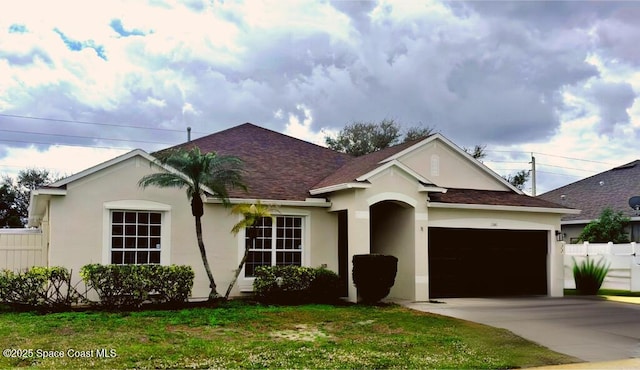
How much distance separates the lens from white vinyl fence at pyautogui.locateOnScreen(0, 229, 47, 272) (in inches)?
712

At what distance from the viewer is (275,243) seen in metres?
19.2

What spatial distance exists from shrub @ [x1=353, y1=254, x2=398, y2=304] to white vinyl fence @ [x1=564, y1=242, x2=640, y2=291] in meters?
11.3

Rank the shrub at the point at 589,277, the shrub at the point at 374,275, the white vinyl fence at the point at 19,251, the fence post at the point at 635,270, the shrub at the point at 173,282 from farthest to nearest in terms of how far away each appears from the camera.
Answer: the fence post at the point at 635,270 < the shrub at the point at 589,277 < the white vinyl fence at the point at 19,251 < the shrub at the point at 374,275 < the shrub at the point at 173,282

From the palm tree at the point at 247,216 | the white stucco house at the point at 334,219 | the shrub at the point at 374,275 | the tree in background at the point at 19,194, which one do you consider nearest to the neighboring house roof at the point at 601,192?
the white stucco house at the point at 334,219

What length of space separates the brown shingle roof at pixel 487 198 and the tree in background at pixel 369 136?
24819 mm

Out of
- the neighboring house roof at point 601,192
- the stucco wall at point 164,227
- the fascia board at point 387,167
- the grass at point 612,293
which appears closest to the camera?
the stucco wall at point 164,227

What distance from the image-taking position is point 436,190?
19609 mm

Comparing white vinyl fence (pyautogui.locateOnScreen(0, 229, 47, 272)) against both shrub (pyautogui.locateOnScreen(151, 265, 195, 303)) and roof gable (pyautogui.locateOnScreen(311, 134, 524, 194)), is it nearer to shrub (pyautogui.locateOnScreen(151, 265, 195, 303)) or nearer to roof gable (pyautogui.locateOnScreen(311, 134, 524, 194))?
shrub (pyautogui.locateOnScreen(151, 265, 195, 303))

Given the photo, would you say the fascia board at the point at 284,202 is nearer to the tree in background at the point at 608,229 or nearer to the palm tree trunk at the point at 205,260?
the palm tree trunk at the point at 205,260

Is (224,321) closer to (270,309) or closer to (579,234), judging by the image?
(270,309)

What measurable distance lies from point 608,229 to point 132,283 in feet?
73.2

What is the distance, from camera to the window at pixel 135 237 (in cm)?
1733

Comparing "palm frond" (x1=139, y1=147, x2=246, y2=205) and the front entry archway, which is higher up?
"palm frond" (x1=139, y1=147, x2=246, y2=205)

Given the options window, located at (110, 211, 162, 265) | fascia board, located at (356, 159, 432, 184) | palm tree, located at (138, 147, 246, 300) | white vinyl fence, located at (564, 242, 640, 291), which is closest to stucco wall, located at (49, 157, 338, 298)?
window, located at (110, 211, 162, 265)
